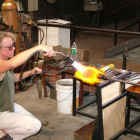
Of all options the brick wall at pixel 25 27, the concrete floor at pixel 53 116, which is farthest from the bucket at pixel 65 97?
the brick wall at pixel 25 27

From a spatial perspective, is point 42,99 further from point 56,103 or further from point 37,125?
point 37,125

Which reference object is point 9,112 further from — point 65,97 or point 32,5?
point 32,5

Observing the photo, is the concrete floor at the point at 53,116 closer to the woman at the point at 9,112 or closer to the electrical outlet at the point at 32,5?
the woman at the point at 9,112

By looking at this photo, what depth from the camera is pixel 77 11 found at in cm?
1041

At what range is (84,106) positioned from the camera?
458 cm

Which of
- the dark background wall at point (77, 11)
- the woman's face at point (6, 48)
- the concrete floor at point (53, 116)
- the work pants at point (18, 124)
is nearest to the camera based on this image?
the woman's face at point (6, 48)

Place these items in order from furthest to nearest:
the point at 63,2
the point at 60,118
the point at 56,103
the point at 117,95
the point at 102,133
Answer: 1. the point at 63,2
2. the point at 56,103
3. the point at 60,118
4. the point at 117,95
5. the point at 102,133

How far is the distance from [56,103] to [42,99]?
1.04 feet

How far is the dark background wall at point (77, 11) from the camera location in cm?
855

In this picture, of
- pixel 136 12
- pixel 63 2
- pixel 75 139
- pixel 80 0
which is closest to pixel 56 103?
pixel 75 139

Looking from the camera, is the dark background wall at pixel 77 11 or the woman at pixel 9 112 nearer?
the woman at pixel 9 112

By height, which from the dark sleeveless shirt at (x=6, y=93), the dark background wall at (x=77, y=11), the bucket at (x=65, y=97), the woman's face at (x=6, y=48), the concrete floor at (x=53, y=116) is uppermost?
the dark background wall at (x=77, y=11)

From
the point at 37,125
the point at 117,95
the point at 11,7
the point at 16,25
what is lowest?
the point at 37,125

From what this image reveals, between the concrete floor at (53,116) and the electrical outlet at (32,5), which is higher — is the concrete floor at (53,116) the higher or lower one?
the lower one
